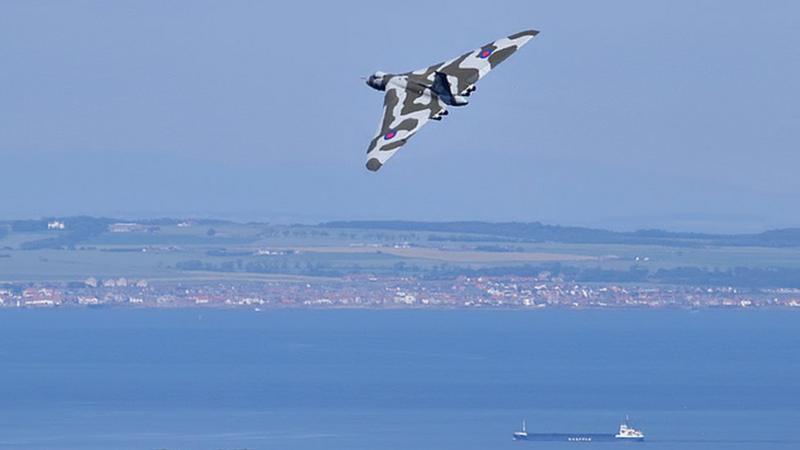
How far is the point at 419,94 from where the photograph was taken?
71.2m

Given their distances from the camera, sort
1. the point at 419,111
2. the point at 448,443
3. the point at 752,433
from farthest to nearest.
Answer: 1. the point at 752,433
2. the point at 448,443
3. the point at 419,111

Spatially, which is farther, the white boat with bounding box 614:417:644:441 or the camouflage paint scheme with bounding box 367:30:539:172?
the white boat with bounding box 614:417:644:441

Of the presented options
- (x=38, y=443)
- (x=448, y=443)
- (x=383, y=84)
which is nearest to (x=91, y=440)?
(x=38, y=443)

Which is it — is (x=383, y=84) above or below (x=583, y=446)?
above

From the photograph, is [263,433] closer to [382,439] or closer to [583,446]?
[382,439]

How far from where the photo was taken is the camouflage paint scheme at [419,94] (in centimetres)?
6869

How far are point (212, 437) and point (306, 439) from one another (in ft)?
29.6

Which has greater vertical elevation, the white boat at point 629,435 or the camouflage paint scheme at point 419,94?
the camouflage paint scheme at point 419,94

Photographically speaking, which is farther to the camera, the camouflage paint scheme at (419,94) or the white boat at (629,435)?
the white boat at (629,435)

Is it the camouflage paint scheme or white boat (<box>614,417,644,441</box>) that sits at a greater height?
the camouflage paint scheme

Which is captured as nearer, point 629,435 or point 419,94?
point 419,94

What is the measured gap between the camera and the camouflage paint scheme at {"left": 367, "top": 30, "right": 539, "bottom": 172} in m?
68.7

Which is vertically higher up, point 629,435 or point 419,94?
point 419,94

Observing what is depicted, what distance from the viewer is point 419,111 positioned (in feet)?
230
